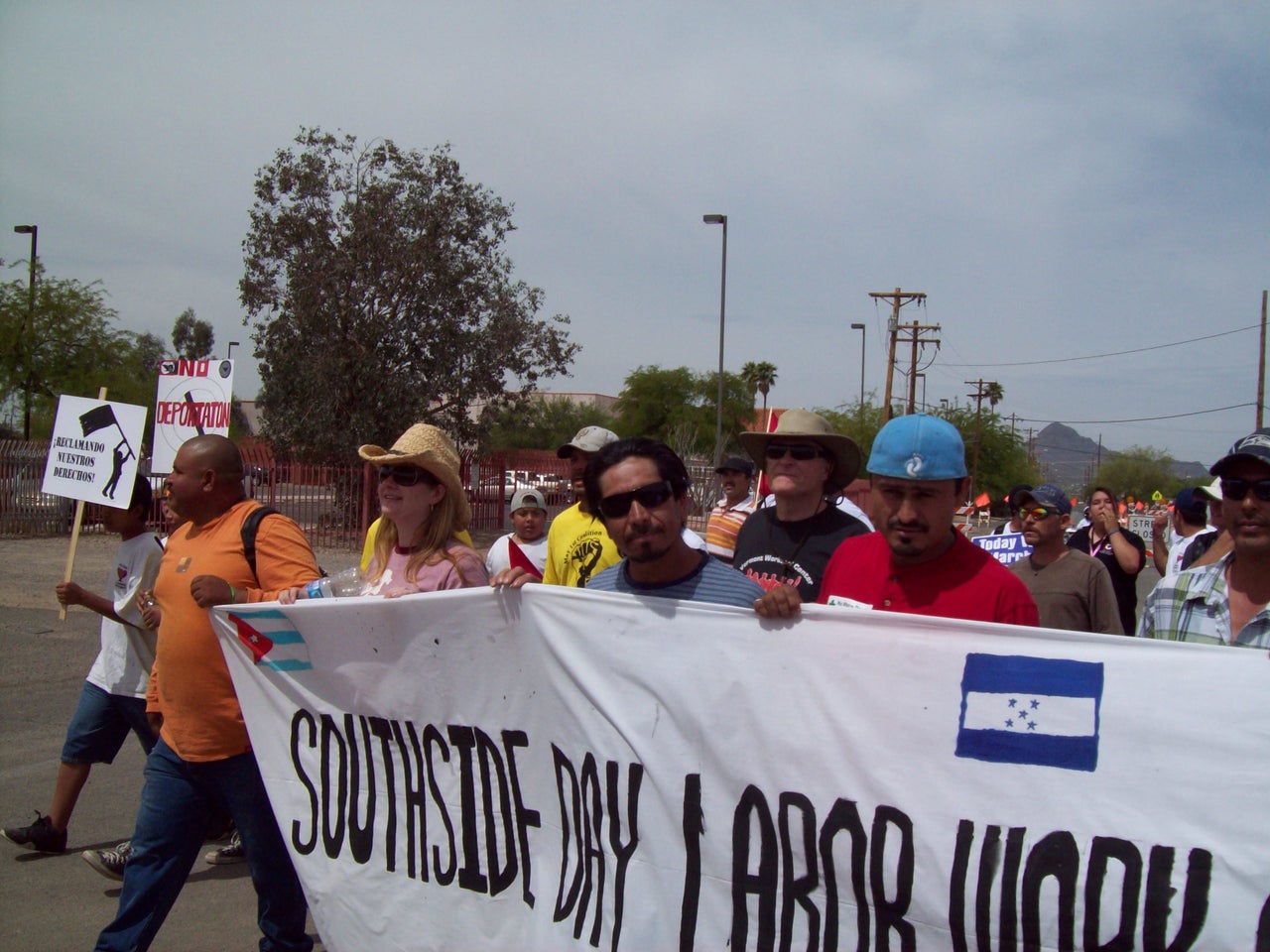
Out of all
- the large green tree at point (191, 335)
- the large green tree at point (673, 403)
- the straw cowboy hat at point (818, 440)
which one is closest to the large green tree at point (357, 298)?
the straw cowboy hat at point (818, 440)

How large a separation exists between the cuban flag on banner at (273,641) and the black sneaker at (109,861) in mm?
1603

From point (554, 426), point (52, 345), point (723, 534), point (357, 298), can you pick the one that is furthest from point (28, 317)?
point (554, 426)

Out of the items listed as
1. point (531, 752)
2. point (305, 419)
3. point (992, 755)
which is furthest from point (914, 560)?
point (305, 419)

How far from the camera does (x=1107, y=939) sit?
7.25 feet

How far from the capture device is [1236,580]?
2.76m

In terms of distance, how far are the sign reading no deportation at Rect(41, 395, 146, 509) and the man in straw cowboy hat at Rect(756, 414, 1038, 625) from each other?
3.84 m

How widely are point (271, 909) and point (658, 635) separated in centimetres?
169

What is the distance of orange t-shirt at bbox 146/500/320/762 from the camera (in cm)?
343

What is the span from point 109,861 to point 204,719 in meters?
1.54

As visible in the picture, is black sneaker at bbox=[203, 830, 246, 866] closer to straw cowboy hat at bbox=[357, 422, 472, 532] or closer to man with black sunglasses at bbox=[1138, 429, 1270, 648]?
straw cowboy hat at bbox=[357, 422, 472, 532]

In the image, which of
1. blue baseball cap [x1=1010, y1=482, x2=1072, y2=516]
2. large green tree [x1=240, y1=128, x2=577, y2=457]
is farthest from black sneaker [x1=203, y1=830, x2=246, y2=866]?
large green tree [x1=240, y1=128, x2=577, y2=457]

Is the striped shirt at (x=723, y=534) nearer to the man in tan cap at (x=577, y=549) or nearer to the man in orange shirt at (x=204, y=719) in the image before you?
the man in tan cap at (x=577, y=549)

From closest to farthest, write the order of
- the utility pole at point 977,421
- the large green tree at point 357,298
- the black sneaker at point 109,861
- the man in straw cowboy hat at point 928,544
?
1. the man in straw cowboy hat at point 928,544
2. the black sneaker at point 109,861
3. the large green tree at point 357,298
4. the utility pole at point 977,421

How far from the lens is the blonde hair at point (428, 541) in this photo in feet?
11.4
